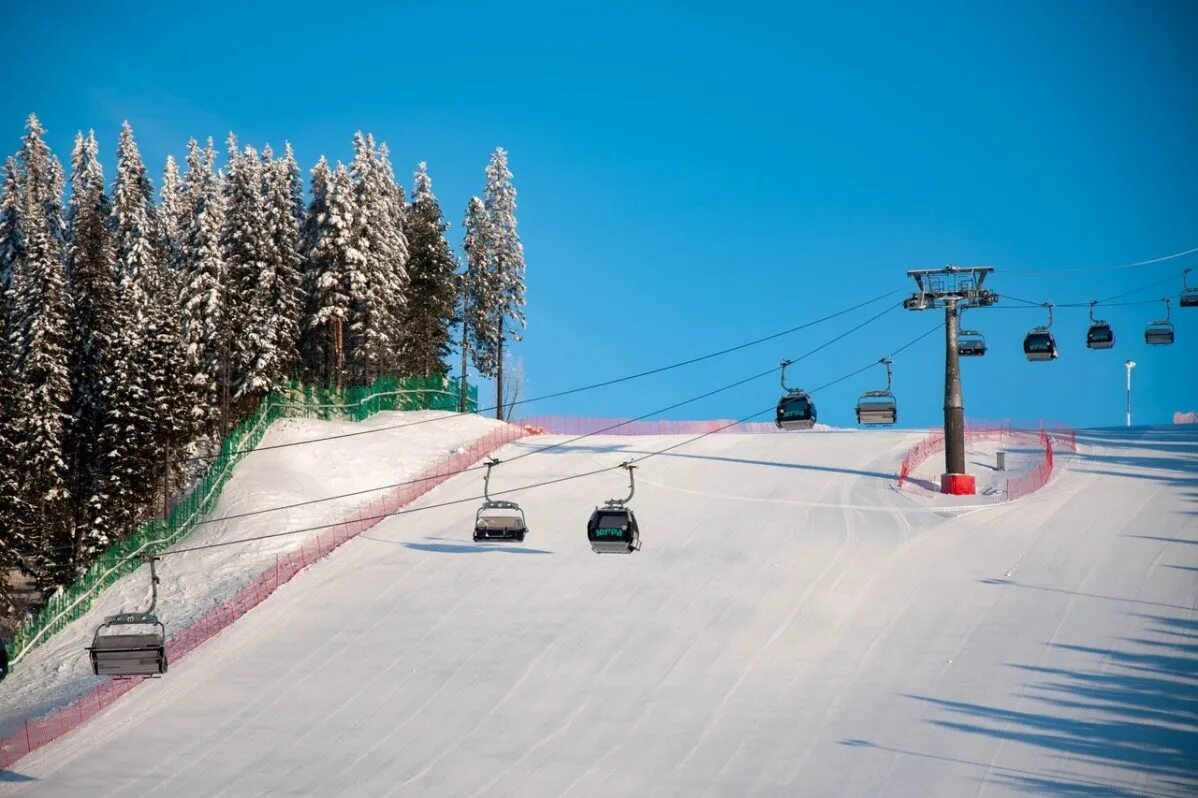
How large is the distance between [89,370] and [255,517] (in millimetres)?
25562

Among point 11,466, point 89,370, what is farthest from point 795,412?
point 89,370

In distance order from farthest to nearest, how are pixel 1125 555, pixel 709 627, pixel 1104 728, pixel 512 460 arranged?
pixel 512 460 < pixel 1125 555 < pixel 709 627 < pixel 1104 728

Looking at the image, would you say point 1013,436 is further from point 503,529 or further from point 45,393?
point 45,393

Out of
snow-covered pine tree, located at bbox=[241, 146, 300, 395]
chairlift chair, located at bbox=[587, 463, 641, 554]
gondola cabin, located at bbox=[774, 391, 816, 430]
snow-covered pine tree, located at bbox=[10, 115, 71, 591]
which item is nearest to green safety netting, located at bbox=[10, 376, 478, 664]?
snow-covered pine tree, located at bbox=[241, 146, 300, 395]

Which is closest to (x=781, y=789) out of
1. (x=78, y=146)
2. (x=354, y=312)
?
(x=354, y=312)

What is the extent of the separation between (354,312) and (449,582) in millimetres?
34579

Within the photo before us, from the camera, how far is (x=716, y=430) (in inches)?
2894

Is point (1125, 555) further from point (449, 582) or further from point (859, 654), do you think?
point (449, 582)

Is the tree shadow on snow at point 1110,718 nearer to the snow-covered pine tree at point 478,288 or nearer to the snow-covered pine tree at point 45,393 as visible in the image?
the snow-covered pine tree at point 45,393

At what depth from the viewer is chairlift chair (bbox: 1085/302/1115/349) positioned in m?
56.4

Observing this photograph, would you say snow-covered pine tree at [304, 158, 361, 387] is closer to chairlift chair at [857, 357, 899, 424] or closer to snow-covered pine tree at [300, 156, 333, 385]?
snow-covered pine tree at [300, 156, 333, 385]

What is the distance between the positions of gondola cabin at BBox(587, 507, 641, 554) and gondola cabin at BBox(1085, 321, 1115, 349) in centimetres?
2658

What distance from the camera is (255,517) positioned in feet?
173

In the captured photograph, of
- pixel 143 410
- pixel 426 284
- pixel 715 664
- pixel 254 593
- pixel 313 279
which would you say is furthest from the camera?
pixel 426 284
